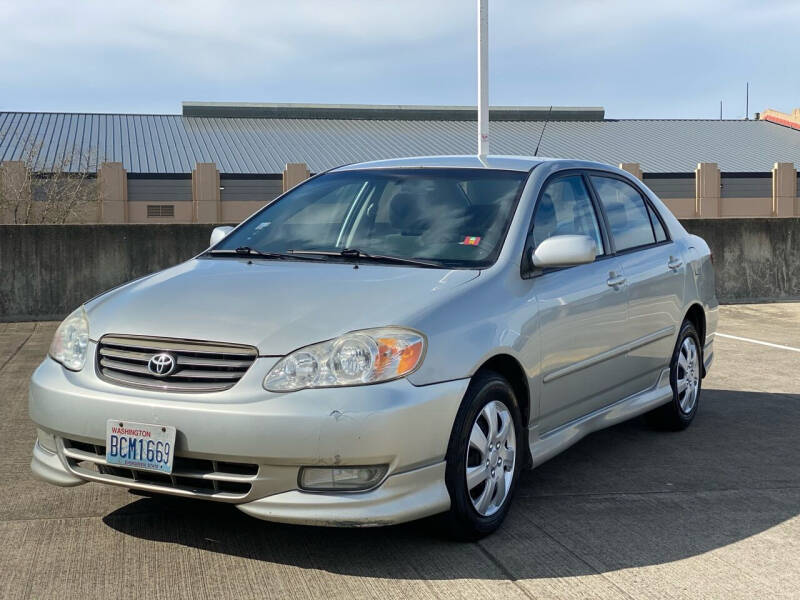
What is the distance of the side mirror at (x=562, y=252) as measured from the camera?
4.61 meters

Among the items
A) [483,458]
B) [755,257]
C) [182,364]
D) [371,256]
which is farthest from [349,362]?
[755,257]

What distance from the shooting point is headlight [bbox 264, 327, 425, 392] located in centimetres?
369

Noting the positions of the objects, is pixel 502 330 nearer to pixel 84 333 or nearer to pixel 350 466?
pixel 350 466

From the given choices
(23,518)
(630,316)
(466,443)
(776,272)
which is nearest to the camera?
(466,443)

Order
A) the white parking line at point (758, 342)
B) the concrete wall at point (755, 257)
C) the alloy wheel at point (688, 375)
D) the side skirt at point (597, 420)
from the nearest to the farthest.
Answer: the side skirt at point (597, 420)
the alloy wheel at point (688, 375)
the white parking line at point (758, 342)
the concrete wall at point (755, 257)

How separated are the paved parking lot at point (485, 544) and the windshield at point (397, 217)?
1.24m

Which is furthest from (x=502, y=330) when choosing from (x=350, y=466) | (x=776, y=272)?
(x=776, y=272)

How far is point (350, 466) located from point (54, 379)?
50.2 inches

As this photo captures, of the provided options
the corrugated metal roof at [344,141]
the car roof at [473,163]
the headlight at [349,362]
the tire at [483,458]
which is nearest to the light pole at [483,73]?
the car roof at [473,163]

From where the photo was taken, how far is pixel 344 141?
169 ft

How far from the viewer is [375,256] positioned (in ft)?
15.3

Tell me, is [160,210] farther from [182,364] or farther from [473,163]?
[182,364]

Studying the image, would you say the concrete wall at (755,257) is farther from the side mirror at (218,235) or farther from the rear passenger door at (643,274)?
the side mirror at (218,235)

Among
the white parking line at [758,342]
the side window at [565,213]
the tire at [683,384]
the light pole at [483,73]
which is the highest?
Answer: the light pole at [483,73]
